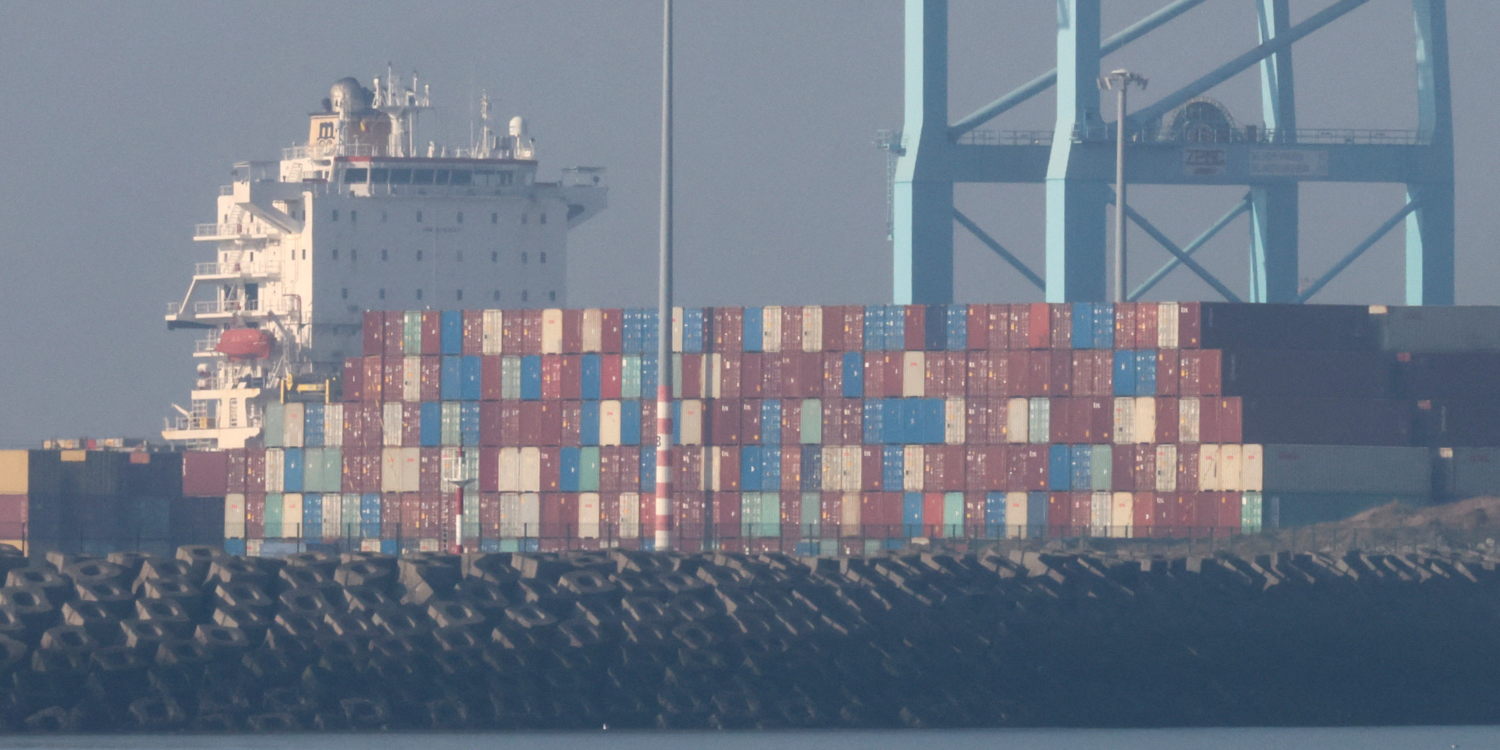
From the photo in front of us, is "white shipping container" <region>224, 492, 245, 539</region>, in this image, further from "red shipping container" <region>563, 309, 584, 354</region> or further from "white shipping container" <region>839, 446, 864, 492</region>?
"white shipping container" <region>839, 446, 864, 492</region>

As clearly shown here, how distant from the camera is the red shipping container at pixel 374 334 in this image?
174ft

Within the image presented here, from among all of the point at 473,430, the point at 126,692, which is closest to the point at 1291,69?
the point at 473,430

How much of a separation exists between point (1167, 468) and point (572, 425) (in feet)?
40.2

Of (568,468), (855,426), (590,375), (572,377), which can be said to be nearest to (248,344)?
(572,377)

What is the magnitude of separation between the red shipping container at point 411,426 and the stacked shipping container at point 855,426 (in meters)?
0.05

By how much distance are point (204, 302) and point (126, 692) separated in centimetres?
3899

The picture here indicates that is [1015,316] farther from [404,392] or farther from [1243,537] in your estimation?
[404,392]

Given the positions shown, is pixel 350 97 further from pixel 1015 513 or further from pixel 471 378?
pixel 1015 513

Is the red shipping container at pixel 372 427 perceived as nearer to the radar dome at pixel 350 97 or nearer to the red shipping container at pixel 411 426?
the red shipping container at pixel 411 426

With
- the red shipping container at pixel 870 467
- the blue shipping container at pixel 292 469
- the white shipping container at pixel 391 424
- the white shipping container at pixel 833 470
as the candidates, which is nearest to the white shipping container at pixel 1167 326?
the red shipping container at pixel 870 467

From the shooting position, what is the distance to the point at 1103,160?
59969 mm

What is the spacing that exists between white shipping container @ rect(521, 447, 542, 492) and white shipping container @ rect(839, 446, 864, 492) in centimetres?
647

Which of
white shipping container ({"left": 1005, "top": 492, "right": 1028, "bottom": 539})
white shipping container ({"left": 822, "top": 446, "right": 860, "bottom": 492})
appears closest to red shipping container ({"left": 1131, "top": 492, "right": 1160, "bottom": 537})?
white shipping container ({"left": 1005, "top": 492, "right": 1028, "bottom": 539})

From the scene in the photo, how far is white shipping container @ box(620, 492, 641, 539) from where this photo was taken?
165ft
